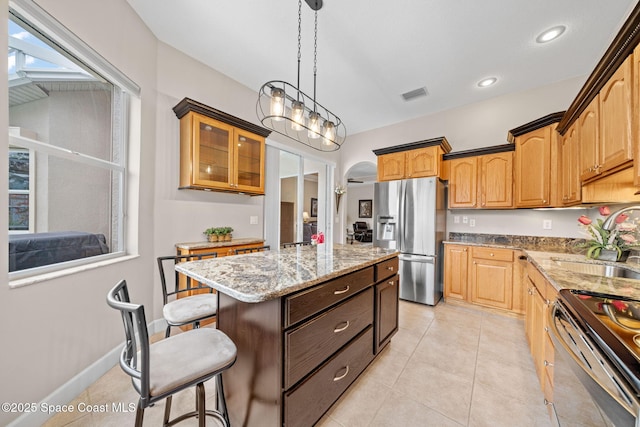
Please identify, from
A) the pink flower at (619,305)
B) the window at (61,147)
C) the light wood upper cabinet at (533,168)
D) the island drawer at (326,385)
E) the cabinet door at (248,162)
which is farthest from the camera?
the cabinet door at (248,162)

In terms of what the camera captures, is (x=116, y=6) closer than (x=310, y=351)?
No

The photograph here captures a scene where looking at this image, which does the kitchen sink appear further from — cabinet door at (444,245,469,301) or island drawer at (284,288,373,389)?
island drawer at (284,288,373,389)

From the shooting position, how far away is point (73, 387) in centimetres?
153

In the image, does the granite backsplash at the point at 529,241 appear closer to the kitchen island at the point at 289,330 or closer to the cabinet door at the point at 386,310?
the cabinet door at the point at 386,310

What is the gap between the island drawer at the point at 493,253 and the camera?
287 centimetres

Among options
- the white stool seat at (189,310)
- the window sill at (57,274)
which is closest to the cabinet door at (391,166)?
the white stool seat at (189,310)

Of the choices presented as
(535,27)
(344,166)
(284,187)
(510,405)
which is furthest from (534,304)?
(344,166)

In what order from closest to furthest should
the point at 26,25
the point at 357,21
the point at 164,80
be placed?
the point at 26,25
the point at 357,21
the point at 164,80

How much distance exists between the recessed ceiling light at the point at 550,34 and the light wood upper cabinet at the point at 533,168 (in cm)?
90

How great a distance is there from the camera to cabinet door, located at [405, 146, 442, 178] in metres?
3.37

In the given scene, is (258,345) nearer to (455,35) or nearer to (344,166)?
(455,35)

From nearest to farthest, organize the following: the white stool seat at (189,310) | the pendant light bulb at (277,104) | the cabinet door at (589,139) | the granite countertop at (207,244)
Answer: the white stool seat at (189,310)
the pendant light bulb at (277,104)
the cabinet door at (589,139)
the granite countertop at (207,244)

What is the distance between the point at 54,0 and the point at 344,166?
4.34m

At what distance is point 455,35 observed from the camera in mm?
2252
